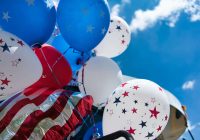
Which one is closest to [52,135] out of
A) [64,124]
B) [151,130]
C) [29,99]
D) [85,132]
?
[64,124]

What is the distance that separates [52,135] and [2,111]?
510 millimetres

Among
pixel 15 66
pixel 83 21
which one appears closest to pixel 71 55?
pixel 83 21

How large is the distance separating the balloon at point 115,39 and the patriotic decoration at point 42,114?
5.16 feet

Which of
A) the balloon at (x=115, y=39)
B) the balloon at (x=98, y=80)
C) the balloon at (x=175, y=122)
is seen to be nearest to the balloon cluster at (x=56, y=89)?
the balloon at (x=98, y=80)

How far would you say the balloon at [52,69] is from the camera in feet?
10.8

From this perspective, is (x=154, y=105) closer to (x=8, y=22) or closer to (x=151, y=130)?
(x=151, y=130)

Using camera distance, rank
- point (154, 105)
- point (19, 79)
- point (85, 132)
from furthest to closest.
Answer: point (85, 132)
point (154, 105)
point (19, 79)

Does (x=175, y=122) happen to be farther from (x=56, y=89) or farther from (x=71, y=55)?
(x=56, y=89)

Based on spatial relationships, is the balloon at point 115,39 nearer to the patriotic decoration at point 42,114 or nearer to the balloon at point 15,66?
the patriotic decoration at point 42,114

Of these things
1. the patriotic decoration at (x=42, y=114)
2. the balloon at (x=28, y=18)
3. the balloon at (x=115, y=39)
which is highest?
the balloon at (x=115, y=39)

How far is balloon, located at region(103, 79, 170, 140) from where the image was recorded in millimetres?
3146

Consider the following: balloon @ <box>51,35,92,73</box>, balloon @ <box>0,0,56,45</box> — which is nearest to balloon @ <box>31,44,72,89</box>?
balloon @ <box>0,0,56,45</box>

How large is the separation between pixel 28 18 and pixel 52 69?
1.81 feet

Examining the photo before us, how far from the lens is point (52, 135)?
2.97m
